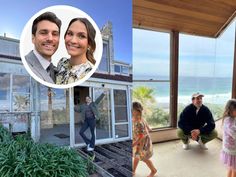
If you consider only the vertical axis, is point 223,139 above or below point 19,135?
below

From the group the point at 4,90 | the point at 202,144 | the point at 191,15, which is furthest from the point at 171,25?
the point at 4,90

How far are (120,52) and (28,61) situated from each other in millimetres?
497

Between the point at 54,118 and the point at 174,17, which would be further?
the point at 174,17

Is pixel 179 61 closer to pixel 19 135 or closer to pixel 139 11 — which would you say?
pixel 139 11

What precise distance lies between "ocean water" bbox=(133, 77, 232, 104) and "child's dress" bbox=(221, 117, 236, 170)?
404 mm

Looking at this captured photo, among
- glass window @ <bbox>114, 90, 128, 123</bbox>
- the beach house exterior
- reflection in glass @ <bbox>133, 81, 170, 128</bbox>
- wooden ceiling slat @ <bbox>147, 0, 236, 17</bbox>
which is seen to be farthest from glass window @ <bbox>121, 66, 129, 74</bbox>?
wooden ceiling slat @ <bbox>147, 0, 236, 17</bbox>

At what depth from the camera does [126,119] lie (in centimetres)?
139

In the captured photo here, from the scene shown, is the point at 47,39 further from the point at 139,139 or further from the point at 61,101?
the point at 139,139

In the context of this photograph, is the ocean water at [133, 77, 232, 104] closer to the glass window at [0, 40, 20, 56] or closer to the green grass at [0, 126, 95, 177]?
the green grass at [0, 126, 95, 177]

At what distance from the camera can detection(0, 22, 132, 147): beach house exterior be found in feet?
3.76

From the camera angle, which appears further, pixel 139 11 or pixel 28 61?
pixel 139 11

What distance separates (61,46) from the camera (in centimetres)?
122

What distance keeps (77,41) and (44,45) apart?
0.57 feet

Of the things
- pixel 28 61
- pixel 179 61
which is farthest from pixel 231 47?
pixel 28 61
